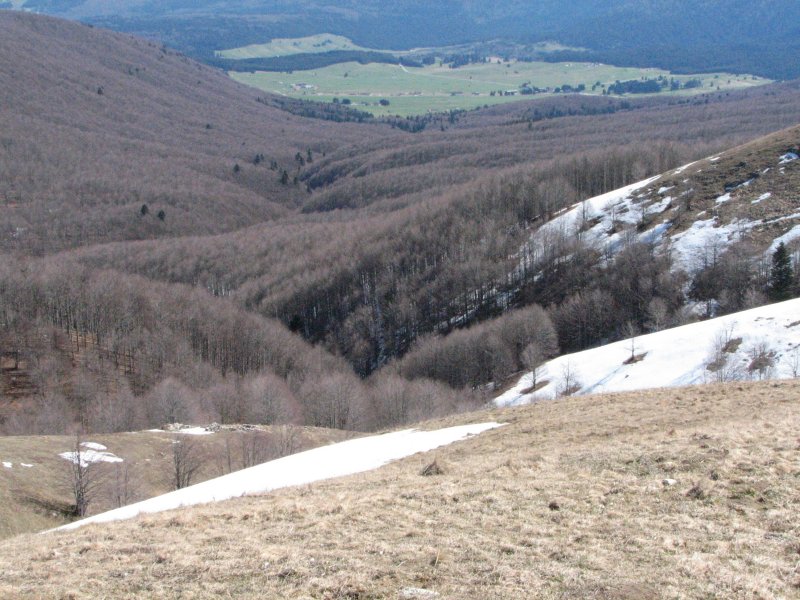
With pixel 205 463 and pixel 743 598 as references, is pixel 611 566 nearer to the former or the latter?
pixel 743 598

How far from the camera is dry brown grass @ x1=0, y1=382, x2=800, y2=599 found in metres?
13.5

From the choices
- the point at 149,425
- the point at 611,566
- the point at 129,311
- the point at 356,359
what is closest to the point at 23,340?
the point at 129,311

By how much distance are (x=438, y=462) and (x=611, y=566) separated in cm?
1076

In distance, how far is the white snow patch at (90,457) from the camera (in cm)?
4966

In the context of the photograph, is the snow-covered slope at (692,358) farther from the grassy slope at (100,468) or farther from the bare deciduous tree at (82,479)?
the bare deciduous tree at (82,479)

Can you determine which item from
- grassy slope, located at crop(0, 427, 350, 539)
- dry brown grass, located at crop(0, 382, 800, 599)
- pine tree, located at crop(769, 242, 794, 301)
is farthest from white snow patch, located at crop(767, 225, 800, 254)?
dry brown grass, located at crop(0, 382, 800, 599)

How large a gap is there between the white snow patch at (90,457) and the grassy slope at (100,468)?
599 millimetres

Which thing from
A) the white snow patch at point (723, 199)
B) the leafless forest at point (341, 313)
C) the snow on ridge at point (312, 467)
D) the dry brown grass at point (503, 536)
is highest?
the dry brown grass at point (503, 536)

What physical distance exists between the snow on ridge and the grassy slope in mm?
13312

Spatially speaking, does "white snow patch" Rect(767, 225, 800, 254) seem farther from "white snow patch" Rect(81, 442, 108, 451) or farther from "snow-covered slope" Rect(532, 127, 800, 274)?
"white snow patch" Rect(81, 442, 108, 451)

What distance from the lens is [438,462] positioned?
2425 cm

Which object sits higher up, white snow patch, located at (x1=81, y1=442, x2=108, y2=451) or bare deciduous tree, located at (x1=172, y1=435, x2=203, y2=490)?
white snow patch, located at (x1=81, y1=442, x2=108, y2=451)

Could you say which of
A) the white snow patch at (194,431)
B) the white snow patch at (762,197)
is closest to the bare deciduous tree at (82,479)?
the white snow patch at (194,431)

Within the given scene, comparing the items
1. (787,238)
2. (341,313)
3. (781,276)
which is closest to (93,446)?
(781,276)
